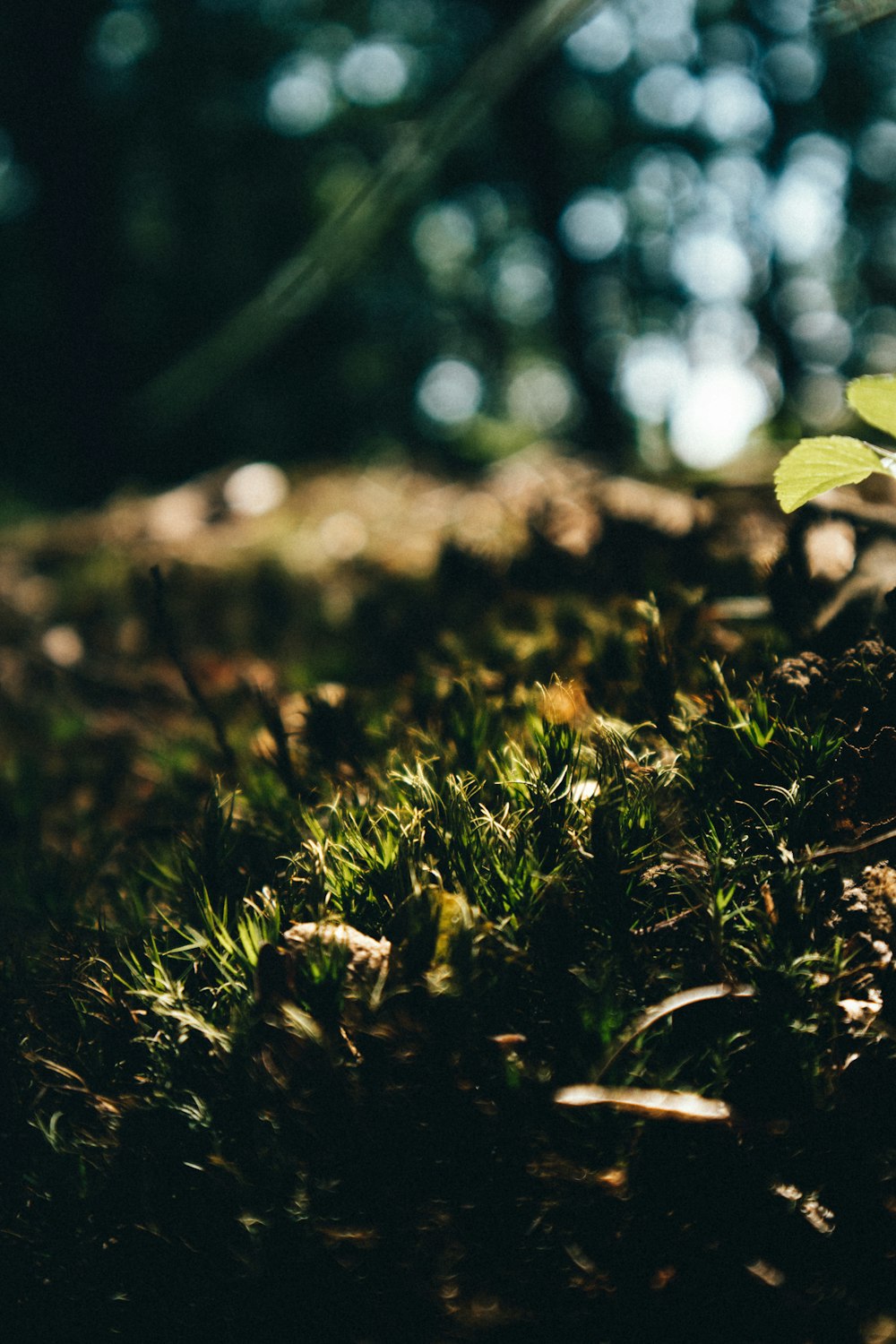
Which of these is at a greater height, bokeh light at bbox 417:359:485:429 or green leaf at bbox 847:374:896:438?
green leaf at bbox 847:374:896:438

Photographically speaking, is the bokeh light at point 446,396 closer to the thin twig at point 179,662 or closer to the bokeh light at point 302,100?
the bokeh light at point 302,100

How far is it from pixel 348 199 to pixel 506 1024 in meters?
8.36

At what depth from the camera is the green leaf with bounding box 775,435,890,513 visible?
145cm

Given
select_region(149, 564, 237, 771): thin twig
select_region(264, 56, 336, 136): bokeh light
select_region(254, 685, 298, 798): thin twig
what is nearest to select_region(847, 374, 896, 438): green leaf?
select_region(254, 685, 298, 798): thin twig

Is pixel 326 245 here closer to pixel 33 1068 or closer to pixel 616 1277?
pixel 33 1068

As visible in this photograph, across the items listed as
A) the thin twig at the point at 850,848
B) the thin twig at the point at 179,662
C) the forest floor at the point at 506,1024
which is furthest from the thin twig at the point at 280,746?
the thin twig at the point at 850,848

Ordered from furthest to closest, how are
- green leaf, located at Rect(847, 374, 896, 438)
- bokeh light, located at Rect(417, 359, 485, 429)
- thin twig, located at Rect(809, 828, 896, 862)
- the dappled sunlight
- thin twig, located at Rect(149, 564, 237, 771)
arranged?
bokeh light, located at Rect(417, 359, 485, 429) → the dappled sunlight → thin twig, located at Rect(149, 564, 237, 771) → green leaf, located at Rect(847, 374, 896, 438) → thin twig, located at Rect(809, 828, 896, 862)

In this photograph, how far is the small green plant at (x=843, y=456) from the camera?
1442 millimetres

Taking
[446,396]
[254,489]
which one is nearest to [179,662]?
[254,489]

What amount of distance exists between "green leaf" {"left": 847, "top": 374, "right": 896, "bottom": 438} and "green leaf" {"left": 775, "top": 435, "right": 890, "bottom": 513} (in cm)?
5

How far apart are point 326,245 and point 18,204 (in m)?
11.2

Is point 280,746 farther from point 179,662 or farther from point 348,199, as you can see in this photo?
point 348,199

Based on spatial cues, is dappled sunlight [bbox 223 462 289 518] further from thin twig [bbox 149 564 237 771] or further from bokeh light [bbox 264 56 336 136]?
bokeh light [bbox 264 56 336 136]

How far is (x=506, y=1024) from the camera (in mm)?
1228
